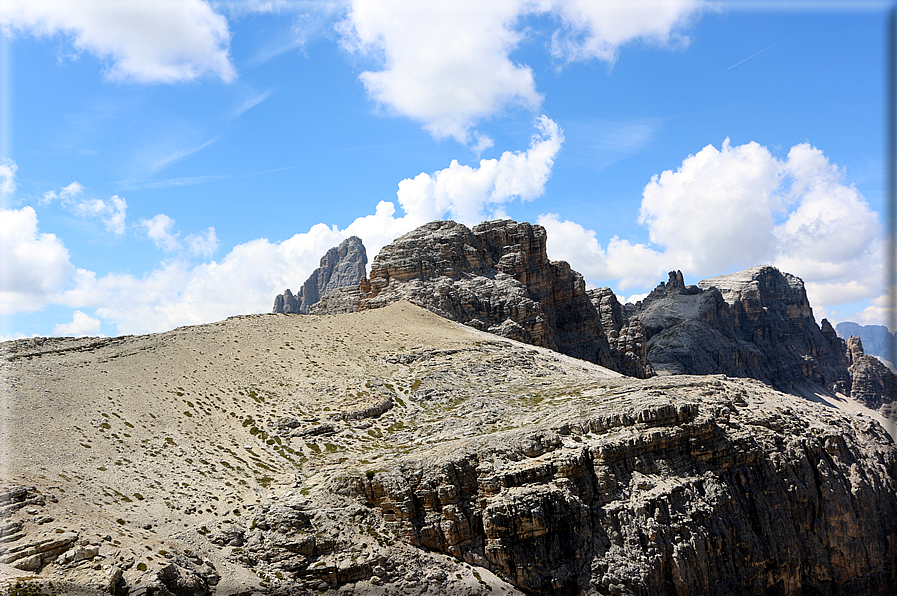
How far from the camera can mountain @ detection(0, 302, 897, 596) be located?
36.9m

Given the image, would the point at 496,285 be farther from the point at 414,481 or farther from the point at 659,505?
the point at 414,481

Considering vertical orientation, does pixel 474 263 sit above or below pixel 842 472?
above

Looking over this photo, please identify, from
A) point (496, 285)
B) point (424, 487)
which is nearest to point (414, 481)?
point (424, 487)

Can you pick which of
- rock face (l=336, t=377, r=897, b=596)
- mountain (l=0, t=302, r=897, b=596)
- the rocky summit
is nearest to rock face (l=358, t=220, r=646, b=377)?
the rocky summit

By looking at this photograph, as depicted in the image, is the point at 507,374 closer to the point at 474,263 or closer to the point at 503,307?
the point at 503,307

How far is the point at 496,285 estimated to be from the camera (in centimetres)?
10694

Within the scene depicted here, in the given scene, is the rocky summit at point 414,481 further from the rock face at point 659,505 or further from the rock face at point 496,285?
the rock face at point 496,285

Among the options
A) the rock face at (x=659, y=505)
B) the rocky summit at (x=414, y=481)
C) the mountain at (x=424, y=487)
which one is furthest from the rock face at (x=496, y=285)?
the rock face at (x=659, y=505)

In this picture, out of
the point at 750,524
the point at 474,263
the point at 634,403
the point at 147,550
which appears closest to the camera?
the point at 147,550

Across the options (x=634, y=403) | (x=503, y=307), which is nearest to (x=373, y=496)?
(x=634, y=403)

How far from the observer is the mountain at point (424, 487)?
36875 millimetres

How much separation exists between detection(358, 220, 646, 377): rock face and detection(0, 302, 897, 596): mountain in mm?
37685

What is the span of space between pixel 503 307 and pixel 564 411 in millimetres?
48705

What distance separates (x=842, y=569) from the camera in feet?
159
